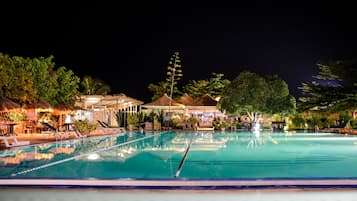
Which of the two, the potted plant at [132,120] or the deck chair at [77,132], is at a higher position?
the potted plant at [132,120]

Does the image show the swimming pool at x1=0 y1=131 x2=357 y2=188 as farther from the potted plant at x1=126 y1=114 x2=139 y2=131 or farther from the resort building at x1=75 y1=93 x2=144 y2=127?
the potted plant at x1=126 y1=114 x2=139 y2=131

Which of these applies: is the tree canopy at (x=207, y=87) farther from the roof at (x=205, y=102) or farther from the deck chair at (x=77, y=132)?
the deck chair at (x=77, y=132)

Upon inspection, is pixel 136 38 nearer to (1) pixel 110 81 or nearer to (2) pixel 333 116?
(1) pixel 110 81

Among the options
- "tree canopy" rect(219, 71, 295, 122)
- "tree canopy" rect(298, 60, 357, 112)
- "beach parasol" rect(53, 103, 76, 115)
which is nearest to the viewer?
"beach parasol" rect(53, 103, 76, 115)

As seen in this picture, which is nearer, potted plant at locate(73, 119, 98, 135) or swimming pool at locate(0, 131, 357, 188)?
swimming pool at locate(0, 131, 357, 188)

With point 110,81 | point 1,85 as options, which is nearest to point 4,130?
point 1,85

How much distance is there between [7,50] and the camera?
88.7ft

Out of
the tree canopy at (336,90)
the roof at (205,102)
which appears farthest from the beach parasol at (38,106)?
the roof at (205,102)

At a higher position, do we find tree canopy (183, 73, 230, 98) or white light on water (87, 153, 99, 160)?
tree canopy (183, 73, 230, 98)

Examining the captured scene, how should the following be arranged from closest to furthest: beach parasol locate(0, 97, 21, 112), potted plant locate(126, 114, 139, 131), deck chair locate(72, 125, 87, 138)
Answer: beach parasol locate(0, 97, 21, 112) → deck chair locate(72, 125, 87, 138) → potted plant locate(126, 114, 139, 131)

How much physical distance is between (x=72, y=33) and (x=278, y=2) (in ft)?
47.2

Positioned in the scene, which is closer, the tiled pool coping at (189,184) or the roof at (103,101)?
the tiled pool coping at (189,184)

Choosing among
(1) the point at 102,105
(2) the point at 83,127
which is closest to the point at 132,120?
(1) the point at 102,105

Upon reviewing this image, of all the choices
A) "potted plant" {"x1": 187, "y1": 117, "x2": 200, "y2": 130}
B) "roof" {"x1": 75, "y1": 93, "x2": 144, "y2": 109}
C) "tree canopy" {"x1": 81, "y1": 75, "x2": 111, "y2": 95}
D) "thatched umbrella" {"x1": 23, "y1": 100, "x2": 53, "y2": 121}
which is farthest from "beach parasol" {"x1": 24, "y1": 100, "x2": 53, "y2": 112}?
"tree canopy" {"x1": 81, "y1": 75, "x2": 111, "y2": 95}
